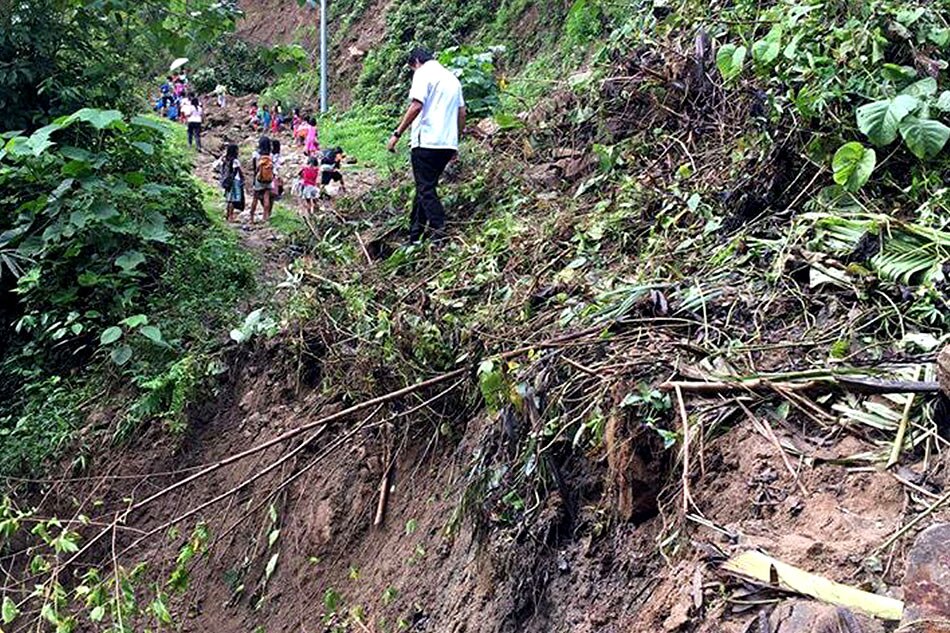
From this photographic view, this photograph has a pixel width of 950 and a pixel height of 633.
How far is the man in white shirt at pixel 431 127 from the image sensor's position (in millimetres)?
6434

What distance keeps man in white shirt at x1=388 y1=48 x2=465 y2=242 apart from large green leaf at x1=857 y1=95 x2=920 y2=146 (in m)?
3.09

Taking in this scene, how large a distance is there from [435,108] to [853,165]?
3.25m

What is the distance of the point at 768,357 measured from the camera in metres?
3.21

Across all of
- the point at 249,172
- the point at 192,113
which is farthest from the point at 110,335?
the point at 192,113

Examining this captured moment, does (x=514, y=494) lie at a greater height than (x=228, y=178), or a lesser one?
greater

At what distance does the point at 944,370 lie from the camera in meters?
2.50

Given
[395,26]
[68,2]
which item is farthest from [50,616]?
[395,26]

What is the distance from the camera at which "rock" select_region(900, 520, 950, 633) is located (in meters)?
1.88

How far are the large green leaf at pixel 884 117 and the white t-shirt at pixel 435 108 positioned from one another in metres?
3.10

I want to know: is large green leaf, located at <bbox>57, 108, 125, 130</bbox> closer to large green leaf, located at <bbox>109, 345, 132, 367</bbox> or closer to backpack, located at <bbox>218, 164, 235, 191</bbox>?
large green leaf, located at <bbox>109, 345, 132, 367</bbox>

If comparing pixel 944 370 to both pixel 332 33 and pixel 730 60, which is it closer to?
pixel 730 60

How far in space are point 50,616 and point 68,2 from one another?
4798mm

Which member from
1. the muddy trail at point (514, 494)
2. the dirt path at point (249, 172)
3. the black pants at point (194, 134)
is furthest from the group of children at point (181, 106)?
the muddy trail at point (514, 494)

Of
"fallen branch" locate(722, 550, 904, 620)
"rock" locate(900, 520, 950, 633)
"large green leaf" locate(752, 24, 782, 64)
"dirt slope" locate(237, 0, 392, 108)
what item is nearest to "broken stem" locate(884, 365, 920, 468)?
"fallen branch" locate(722, 550, 904, 620)
